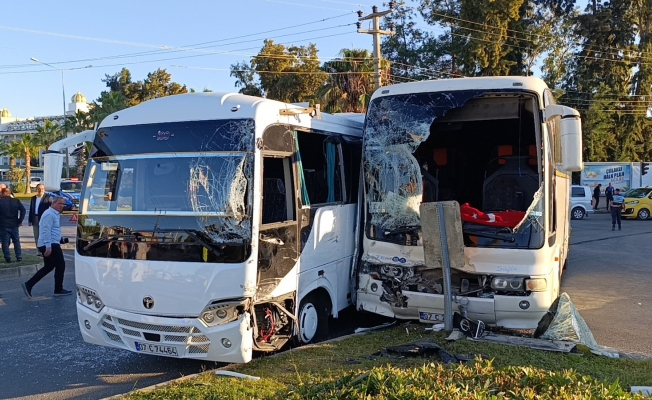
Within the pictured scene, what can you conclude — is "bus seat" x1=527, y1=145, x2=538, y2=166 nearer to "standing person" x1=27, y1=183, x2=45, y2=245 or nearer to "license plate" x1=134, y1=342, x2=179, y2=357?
"license plate" x1=134, y1=342, x2=179, y2=357

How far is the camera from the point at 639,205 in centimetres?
2805

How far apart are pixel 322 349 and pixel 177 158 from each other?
2.60 m

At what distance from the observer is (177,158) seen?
612 cm

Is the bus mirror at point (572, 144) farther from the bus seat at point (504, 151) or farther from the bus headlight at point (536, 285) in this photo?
the bus seat at point (504, 151)

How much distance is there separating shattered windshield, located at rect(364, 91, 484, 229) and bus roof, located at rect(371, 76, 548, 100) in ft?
0.25

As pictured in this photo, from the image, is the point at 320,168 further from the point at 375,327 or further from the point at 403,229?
the point at 375,327

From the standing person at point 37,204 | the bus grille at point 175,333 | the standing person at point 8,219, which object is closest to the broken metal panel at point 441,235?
the bus grille at point 175,333

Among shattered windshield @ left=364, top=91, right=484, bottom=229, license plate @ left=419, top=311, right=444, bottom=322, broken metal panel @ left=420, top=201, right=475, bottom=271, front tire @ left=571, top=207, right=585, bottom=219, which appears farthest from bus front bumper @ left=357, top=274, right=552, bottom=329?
front tire @ left=571, top=207, right=585, bottom=219

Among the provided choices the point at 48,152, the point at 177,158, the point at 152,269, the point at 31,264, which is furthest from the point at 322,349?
the point at 31,264

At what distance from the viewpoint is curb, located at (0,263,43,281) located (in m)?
12.6

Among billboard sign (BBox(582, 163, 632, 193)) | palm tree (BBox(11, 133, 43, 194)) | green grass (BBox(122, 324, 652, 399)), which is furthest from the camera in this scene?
palm tree (BBox(11, 133, 43, 194))

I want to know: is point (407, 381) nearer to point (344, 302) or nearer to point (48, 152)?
point (344, 302)

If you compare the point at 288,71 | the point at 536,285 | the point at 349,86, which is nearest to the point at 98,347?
the point at 536,285

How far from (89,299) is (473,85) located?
5.14 metres
